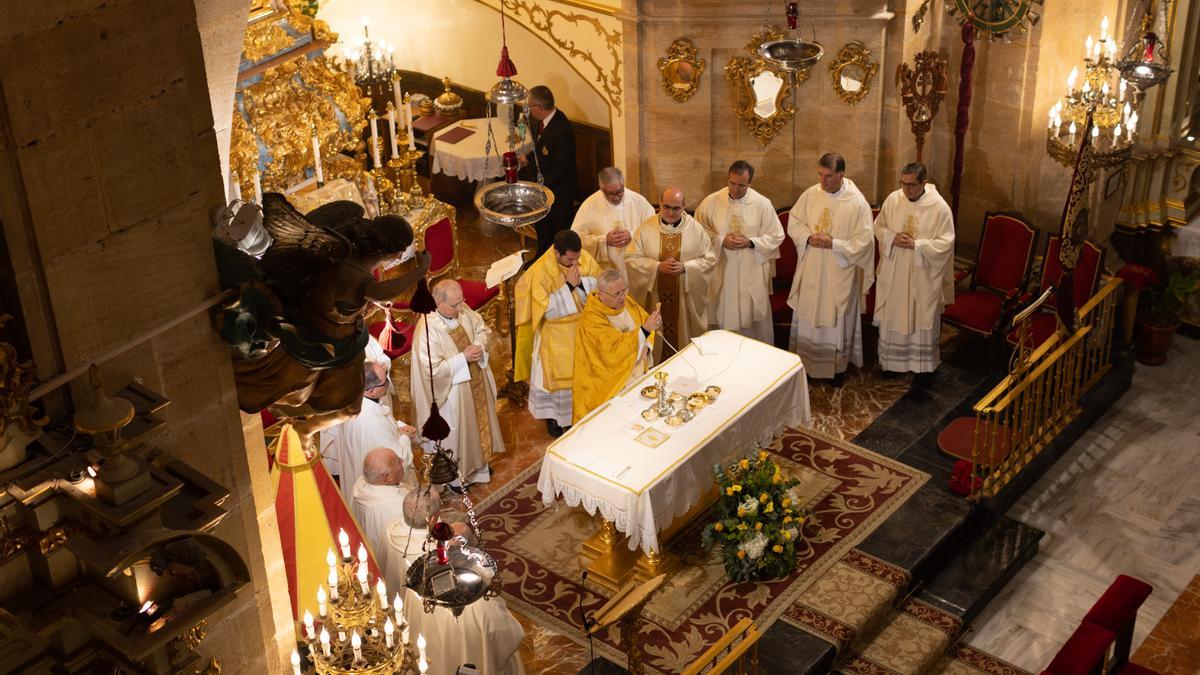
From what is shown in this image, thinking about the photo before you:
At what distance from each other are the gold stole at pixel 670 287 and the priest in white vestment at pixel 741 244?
1.28 feet

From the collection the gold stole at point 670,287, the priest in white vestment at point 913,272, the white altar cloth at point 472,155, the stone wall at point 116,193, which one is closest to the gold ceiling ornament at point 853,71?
the priest in white vestment at point 913,272

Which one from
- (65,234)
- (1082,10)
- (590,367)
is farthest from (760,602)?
(65,234)

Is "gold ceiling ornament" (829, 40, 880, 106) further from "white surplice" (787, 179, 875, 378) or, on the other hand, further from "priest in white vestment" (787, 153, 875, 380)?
"white surplice" (787, 179, 875, 378)

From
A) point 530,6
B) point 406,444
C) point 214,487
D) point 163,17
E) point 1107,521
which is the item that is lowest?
point 1107,521

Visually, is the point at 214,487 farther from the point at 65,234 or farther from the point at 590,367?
the point at 590,367

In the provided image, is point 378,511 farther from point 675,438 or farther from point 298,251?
point 298,251

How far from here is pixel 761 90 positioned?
42.7 ft

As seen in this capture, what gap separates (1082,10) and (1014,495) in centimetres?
442

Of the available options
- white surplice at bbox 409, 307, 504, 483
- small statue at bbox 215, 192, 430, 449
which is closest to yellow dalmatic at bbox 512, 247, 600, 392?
white surplice at bbox 409, 307, 504, 483

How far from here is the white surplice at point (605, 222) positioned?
40.9ft

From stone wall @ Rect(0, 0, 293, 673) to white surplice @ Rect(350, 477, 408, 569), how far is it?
4.89 meters

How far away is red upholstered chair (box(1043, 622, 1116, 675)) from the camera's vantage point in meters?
8.75

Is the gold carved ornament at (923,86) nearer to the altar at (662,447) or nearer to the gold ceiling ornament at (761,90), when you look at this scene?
the gold ceiling ornament at (761,90)

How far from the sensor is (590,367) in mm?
11164
